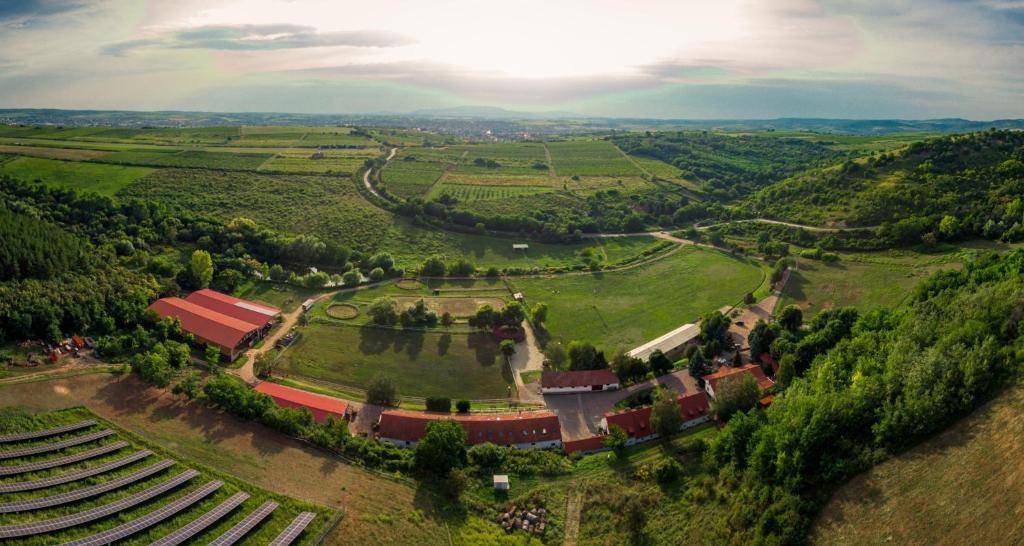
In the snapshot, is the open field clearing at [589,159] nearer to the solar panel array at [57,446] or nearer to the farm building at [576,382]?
the farm building at [576,382]

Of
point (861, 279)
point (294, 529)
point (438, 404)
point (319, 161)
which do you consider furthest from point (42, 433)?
point (319, 161)

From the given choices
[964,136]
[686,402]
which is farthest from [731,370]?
[964,136]

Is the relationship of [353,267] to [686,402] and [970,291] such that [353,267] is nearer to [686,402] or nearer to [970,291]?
[686,402]

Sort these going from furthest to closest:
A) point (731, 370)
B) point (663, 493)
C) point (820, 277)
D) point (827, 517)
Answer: point (820, 277) → point (731, 370) → point (663, 493) → point (827, 517)

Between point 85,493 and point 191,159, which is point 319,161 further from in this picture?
point 85,493

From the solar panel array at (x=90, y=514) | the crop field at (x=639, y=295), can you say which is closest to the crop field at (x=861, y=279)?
the crop field at (x=639, y=295)
